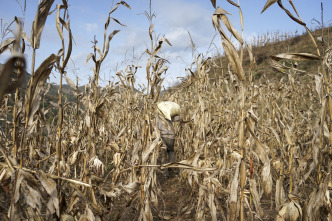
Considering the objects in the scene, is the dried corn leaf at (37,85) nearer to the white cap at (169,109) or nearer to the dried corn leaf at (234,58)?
the dried corn leaf at (234,58)

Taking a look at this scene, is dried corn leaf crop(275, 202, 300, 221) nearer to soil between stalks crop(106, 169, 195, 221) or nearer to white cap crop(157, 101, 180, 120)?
soil between stalks crop(106, 169, 195, 221)

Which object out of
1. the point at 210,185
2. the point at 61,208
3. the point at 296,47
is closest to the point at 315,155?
the point at 210,185

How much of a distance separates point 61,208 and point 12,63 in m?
1.63

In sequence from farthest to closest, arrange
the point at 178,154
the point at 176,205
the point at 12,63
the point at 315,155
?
the point at 178,154 → the point at 176,205 → the point at 315,155 → the point at 12,63

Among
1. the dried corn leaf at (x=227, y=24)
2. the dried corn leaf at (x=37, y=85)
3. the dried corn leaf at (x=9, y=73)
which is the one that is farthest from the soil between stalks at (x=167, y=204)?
the dried corn leaf at (x=9, y=73)

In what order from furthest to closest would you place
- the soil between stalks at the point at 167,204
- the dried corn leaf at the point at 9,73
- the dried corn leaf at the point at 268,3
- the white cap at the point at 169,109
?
the white cap at the point at 169,109
the soil between stalks at the point at 167,204
the dried corn leaf at the point at 268,3
the dried corn leaf at the point at 9,73

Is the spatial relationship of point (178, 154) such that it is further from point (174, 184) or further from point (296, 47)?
point (296, 47)

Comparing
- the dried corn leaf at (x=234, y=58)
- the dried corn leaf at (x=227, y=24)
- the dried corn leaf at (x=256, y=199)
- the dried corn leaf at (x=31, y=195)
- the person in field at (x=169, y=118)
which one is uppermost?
the dried corn leaf at (x=227, y=24)

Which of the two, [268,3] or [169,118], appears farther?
[169,118]

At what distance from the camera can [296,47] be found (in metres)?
19.8

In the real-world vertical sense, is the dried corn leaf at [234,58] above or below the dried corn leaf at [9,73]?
above

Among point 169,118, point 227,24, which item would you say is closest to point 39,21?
point 227,24

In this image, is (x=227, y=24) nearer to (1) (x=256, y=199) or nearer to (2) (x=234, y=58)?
(2) (x=234, y=58)

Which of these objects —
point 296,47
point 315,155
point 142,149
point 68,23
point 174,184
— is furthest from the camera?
point 296,47
